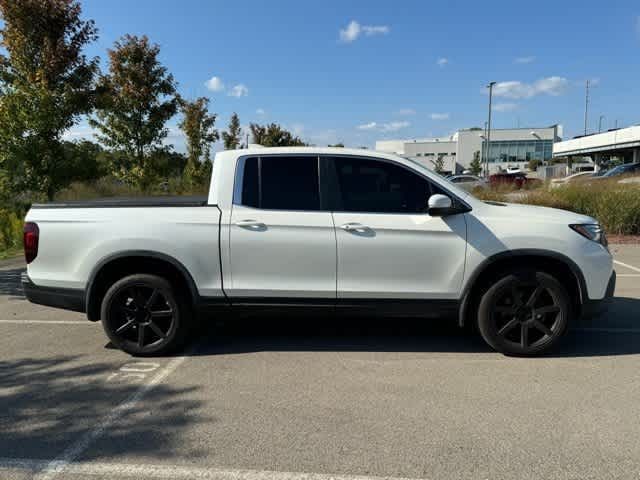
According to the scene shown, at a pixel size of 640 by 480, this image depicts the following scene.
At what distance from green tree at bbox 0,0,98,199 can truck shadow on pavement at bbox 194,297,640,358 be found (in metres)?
6.62

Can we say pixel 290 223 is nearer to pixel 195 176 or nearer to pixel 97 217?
pixel 97 217

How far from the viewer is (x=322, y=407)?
3.35 meters

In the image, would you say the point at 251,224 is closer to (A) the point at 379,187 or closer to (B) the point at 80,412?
(A) the point at 379,187

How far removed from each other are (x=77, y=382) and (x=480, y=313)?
3.43 m

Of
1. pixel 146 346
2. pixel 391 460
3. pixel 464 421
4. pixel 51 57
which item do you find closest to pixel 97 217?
pixel 146 346

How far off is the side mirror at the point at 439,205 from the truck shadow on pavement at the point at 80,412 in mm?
2394

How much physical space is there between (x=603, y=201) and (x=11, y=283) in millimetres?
13481

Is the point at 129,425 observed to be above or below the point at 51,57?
below

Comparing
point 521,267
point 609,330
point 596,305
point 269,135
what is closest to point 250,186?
point 521,267

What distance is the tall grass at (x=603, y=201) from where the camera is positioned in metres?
12.2

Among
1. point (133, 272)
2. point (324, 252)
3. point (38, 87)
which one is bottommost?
point (133, 272)

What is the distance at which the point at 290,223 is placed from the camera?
4059mm

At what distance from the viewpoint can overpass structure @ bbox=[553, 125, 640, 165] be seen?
167ft

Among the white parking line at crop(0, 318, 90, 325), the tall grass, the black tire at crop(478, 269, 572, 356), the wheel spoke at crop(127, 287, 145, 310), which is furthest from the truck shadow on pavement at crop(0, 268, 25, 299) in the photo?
the tall grass
